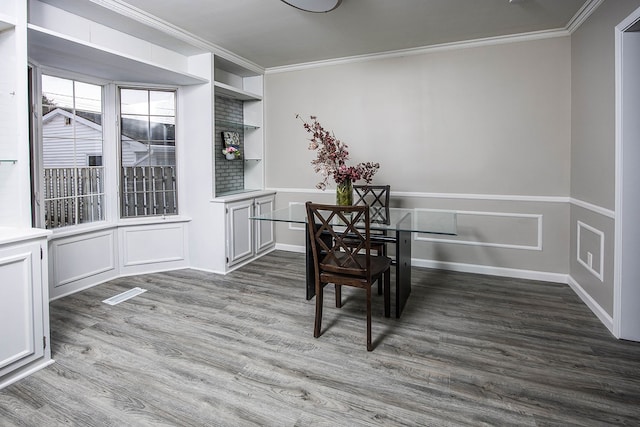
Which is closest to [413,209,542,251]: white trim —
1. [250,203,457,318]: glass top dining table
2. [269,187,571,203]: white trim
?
[269,187,571,203]: white trim

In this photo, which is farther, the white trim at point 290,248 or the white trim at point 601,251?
the white trim at point 290,248

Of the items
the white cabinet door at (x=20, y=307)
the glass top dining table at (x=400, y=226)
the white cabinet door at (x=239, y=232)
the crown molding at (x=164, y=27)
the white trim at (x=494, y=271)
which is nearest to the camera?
the white cabinet door at (x=20, y=307)

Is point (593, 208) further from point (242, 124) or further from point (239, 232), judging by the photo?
point (242, 124)

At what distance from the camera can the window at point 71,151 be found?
10.6ft

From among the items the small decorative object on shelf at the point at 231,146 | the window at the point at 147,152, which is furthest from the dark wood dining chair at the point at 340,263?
the small decorative object on shelf at the point at 231,146

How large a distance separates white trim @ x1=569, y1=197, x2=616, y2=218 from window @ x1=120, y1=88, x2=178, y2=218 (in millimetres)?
4092

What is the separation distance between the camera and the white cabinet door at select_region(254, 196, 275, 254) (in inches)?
183

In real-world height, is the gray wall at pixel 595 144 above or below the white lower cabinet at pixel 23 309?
above

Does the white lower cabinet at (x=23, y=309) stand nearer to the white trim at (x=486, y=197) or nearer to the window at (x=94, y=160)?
the window at (x=94, y=160)

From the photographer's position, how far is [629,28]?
2.38m

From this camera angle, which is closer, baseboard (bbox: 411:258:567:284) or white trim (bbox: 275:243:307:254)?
baseboard (bbox: 411:258:567:284)

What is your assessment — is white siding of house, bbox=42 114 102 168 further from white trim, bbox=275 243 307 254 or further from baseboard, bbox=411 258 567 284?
baseboard, bbox=411 258 567 284

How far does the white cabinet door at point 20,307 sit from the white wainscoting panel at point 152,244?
1.76 metres

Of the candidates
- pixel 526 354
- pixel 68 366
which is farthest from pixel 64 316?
pixel 526 354
